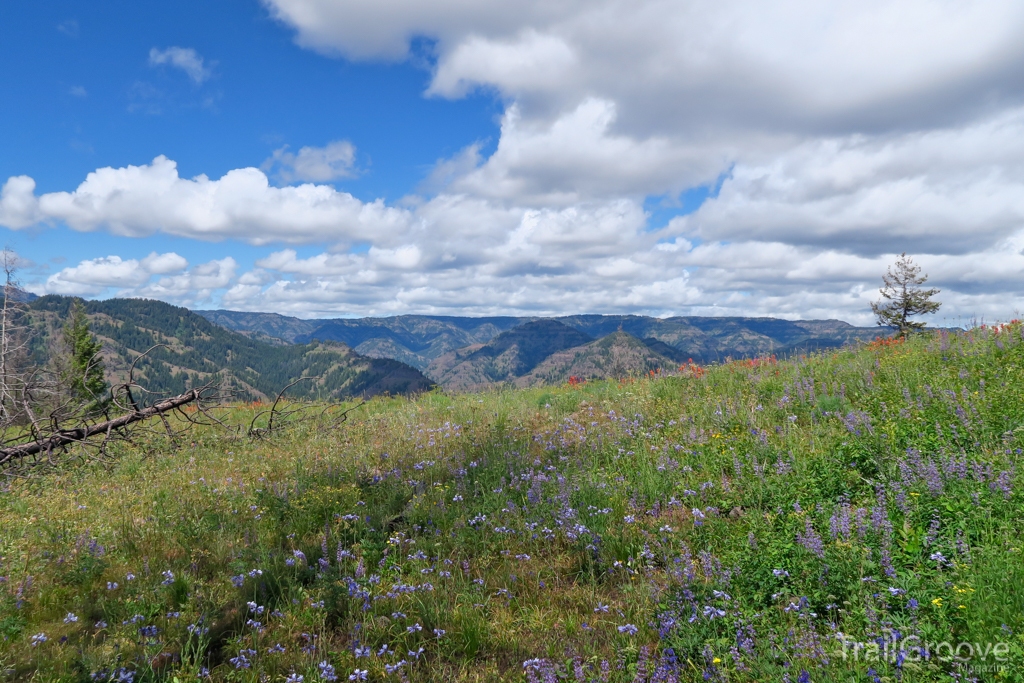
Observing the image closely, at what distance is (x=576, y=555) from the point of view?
527 cm

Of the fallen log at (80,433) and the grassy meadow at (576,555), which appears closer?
the grassy meadow at (576,555)

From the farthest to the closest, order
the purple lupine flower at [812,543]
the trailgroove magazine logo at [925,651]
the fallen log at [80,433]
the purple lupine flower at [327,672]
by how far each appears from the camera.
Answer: the fallen log at [80,433] → the purple lupine flower at [812,543] → the purple lupine flower at [327,672] → the trailgroove magazine logo at [925,651]

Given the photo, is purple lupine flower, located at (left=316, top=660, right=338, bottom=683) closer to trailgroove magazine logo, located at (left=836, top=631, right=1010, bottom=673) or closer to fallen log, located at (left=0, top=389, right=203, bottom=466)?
trailgroove magazine logo, located at (left=836, top=631, right=1010, bottom=673)

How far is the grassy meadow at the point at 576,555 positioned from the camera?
3.56 metres

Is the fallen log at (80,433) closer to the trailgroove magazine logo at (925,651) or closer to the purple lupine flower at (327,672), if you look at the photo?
the purple lupine flower at (327,672)

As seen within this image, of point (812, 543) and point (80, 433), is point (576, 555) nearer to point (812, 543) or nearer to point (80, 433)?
point (812, 543)

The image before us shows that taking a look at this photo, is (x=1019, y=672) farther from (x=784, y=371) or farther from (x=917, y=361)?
(x=784, y=371)

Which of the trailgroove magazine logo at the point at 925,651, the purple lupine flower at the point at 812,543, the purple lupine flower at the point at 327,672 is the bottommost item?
the purple lupine flower at the point at 327,672

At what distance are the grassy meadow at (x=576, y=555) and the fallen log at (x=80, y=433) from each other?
1.70 metres

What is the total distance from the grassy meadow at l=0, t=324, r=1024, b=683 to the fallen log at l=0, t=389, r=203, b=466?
66.8 inches

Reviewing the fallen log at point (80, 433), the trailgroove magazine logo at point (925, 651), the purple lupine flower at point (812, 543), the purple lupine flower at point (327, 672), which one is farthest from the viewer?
the fallen log at point (80, 433)


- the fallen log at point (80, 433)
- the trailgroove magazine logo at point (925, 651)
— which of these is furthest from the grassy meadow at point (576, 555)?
the fallen log at point (80, 433)

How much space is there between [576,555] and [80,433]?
11.1 m

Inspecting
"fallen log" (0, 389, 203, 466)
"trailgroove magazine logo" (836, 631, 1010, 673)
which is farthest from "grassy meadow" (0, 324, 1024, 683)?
"fallen log" (0, 389, 203, 466)
